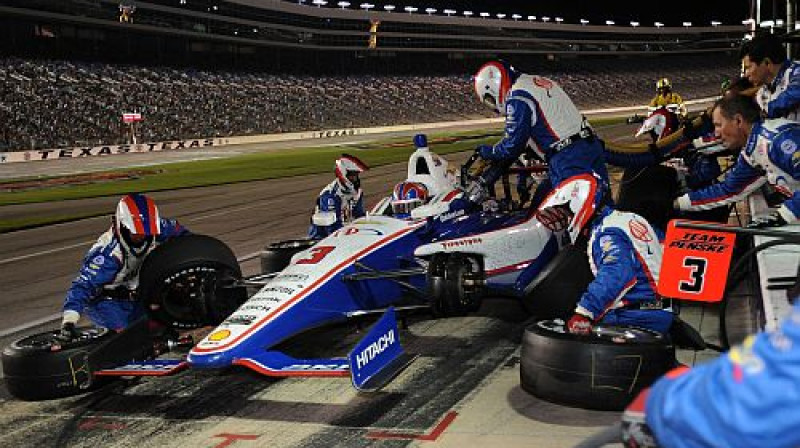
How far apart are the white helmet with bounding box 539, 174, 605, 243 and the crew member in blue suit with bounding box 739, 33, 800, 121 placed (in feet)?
10.1

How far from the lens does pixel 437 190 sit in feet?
25.7

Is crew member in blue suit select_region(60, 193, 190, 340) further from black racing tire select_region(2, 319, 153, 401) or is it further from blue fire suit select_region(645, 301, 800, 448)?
blue fire suit select_region(645, 301, 800, 448)

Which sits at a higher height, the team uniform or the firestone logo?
the team uniform

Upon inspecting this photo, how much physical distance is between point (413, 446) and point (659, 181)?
5.30m

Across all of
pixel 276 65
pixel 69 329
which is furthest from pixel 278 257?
pixel 276 65

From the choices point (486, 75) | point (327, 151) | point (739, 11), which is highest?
point (739, 11)

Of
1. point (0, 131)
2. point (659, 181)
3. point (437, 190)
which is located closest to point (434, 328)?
point (437, 190)

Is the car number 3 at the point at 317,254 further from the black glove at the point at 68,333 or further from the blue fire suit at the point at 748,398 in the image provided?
the blue fire suit at the point at 748,398

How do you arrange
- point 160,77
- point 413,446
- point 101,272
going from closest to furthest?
point 413,446, point 101,272, point 160,77

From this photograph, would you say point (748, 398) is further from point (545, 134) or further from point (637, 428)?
point (545, 134)

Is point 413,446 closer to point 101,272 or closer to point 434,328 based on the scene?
point 434,328

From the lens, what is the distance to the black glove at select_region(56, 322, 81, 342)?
19.8ft

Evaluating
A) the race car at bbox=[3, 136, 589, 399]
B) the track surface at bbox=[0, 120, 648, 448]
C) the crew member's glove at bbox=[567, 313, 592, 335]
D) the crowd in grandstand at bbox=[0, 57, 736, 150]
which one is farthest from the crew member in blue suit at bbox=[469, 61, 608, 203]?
the crowd in grandstand at bbox=[0, 57, 736, 150]

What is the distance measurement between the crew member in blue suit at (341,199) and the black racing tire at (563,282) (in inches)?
154
